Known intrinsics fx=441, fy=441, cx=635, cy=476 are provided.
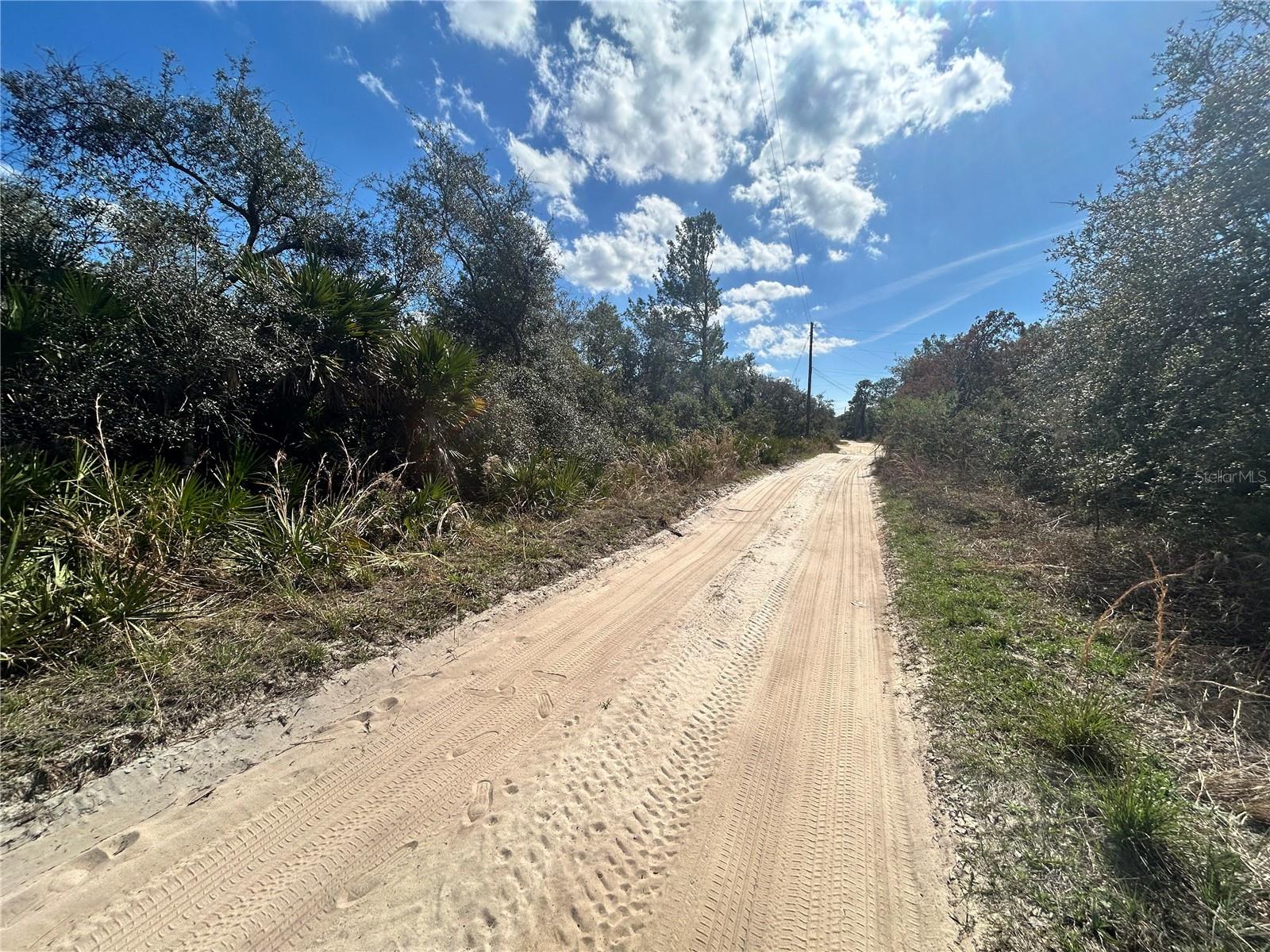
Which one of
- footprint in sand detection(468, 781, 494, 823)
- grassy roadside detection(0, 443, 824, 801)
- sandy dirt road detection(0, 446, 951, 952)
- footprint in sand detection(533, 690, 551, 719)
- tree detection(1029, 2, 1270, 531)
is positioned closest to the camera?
sandy dirt road detection(0, 446, 951, 952)

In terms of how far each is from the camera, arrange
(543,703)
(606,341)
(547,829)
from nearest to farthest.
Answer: (547,829) < (543,703) < (606,341)

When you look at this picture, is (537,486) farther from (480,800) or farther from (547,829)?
(547,829)

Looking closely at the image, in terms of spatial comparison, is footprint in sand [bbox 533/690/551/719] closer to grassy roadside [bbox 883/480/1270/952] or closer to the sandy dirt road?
the sandy dirt road

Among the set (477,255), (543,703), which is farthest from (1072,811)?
(477,255)

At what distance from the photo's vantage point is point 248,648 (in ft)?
10.2

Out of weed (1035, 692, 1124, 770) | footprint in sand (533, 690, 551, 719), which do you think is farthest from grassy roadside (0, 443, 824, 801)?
weed (1035, 692, 1124, 770)

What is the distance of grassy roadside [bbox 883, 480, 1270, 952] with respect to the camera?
5.48 feet

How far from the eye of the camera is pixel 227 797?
214cm

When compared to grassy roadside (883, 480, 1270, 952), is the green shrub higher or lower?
higher
